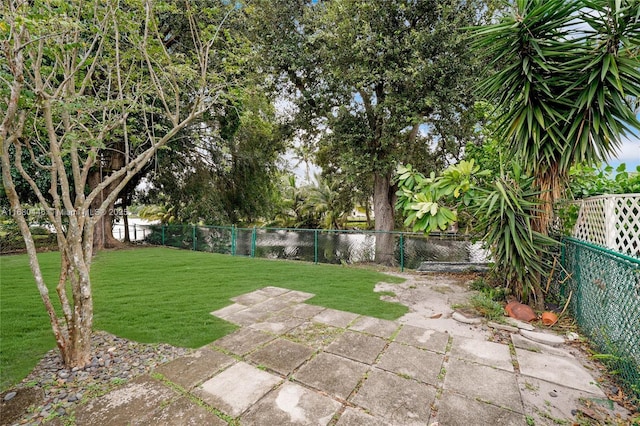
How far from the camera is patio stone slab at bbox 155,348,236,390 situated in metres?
2.42

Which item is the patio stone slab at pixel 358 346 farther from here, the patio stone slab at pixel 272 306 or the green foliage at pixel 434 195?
the green foliage at pixel 434 195

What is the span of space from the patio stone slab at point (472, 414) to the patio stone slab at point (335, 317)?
1.57 m

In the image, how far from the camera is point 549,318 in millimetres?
3623

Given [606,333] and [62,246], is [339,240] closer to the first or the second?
A: [606,333]

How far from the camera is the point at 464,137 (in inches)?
321

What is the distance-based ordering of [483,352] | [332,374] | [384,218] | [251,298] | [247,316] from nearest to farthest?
[332,374] < [483,352] < [247,316] < [251,298] < [384,218]

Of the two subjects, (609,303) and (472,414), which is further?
(609,303)

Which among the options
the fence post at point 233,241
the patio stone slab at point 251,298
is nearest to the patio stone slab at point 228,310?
the patio stone slab at point 251,298

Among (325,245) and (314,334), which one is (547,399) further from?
(325,245)

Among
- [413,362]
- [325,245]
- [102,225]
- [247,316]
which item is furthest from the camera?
[102,225]

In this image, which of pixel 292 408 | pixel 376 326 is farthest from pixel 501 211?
pixel 292 408

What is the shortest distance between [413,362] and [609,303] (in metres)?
2.05

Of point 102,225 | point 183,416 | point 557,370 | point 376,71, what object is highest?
point 376,71

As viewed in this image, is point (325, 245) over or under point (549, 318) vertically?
over
